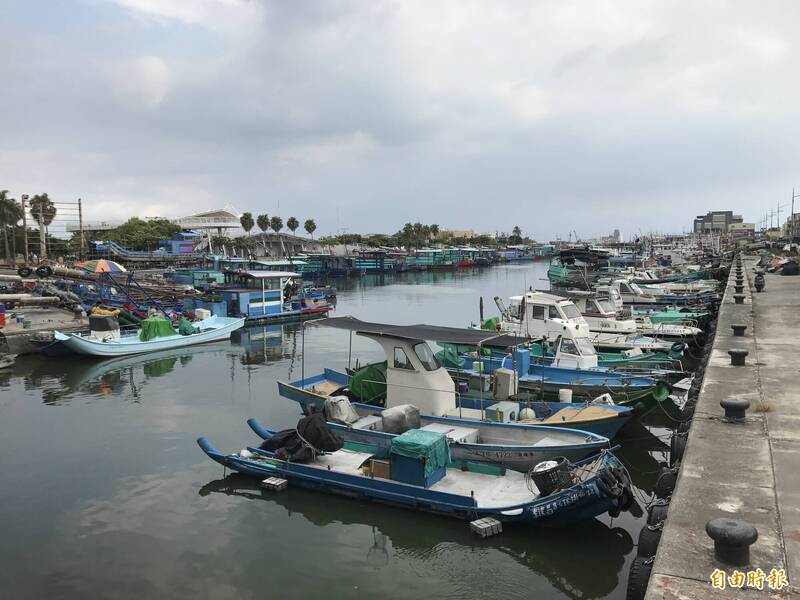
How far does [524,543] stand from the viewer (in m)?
10.8

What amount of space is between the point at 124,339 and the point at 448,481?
Answer: 23639 mm

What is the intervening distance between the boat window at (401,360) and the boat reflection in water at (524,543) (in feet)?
11.5

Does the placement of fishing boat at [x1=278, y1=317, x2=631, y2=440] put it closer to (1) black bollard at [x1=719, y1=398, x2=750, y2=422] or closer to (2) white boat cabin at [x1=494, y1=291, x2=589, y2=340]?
(1) black bollard at [x1=719, y1=398, x2=750, y2=422]

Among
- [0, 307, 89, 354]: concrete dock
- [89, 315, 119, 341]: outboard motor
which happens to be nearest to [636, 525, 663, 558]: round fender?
[89, 315, 119, 341]: outboard motor

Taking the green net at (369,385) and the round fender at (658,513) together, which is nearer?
the round fender at (658,513)

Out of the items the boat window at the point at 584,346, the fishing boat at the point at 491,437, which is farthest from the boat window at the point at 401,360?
the boat window at the point at 584,346

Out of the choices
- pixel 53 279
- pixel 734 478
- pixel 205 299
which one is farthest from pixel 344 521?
pixel 53 279

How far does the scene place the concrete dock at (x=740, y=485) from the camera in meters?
5.30

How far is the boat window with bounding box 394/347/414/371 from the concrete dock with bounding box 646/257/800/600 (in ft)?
20.9

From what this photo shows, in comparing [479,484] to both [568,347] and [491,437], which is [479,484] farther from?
[568,347]

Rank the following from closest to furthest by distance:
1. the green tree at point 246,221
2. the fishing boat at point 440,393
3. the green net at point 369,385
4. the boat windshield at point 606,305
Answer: the fishing boat at point 440,393 < the green net at point 369,385 < the boat windshield at point 606,305 < the green tree at point 246,221

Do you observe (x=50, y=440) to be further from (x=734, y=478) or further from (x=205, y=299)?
(x=205, y=299)

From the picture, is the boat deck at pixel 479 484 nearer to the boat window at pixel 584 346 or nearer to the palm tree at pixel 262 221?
the boat window at pixel 584 346

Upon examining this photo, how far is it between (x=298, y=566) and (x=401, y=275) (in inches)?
3569
